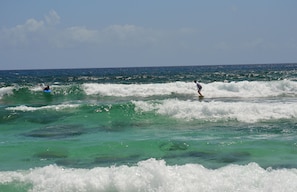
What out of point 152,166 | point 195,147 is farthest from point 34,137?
point 152,166

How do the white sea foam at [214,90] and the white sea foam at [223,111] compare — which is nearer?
the white sea foam at [223,111]

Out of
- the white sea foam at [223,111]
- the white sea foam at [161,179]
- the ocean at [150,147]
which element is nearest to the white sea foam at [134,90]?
the ocean at [150,147]

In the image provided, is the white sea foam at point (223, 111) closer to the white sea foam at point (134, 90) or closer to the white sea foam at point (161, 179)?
the white sea foam at point (161, 179)

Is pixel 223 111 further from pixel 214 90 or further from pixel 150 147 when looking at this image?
pixel 214 90

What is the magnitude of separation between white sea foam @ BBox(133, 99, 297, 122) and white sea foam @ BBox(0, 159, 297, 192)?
9.41 metres

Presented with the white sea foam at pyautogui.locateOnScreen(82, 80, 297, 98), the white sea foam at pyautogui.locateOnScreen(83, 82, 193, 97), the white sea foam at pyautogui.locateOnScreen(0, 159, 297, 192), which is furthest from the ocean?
the white sea foam at pyautogui.locateOnScreen(82, 80, 297, 98)

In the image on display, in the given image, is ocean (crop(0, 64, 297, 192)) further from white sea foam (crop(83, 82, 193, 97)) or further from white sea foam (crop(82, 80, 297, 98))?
white sea foam (crop(82, 80, 297, 98))

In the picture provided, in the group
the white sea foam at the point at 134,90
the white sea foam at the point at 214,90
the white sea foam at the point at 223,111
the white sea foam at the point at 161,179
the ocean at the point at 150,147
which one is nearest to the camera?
the white sea foam at the point at 161,179

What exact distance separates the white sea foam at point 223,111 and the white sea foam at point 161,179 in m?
9.41

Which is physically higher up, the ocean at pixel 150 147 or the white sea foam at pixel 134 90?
the white sea foam at pixel 134 90

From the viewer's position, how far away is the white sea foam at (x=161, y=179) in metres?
8.38

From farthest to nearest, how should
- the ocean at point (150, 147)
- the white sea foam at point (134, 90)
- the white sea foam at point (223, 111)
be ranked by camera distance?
1. the white sea foam at point (134, 90)
2. the white sea foam at point (223, 111)
3. the ocean at point (150, 147)

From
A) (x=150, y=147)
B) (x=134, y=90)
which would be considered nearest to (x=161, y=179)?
(x=150, y=147)

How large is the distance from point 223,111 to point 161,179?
11311 millimetres
